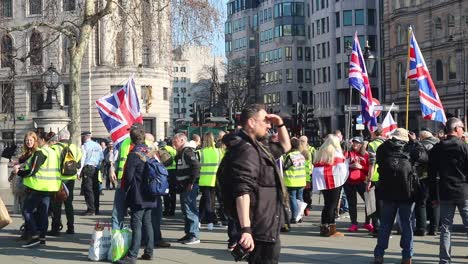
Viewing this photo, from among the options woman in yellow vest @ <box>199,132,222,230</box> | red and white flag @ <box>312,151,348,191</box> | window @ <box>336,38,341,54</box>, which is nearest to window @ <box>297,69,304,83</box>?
window @ <box>336,38,341,54</box>

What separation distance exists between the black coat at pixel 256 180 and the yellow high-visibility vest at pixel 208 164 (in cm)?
723

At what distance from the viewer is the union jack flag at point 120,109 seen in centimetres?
1319

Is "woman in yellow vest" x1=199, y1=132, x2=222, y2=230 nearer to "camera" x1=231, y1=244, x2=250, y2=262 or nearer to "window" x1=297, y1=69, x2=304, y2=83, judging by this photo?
"camera" x1=231, y1=244, x2=250, y2=262

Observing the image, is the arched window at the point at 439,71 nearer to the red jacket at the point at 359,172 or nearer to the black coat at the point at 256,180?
the red jacket at the point at 359,172

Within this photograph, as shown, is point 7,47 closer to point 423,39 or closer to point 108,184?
point 108,184

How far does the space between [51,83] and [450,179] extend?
22.0 m

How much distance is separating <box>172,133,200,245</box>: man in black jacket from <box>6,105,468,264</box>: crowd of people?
0.02m

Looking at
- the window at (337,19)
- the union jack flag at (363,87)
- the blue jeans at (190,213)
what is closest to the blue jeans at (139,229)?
the blue jeans at (190,213)

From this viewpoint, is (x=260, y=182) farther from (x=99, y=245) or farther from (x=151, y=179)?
(x=99, y=245)

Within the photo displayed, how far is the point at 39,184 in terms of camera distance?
1171 centimetres

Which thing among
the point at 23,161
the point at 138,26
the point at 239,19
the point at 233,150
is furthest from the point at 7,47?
the point at 239,19

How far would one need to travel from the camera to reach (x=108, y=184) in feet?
90.2

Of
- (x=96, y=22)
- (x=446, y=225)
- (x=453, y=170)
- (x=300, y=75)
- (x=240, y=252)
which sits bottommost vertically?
(x=446, y=225)

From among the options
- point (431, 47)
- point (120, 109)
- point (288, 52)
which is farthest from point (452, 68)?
point (120, 109)
